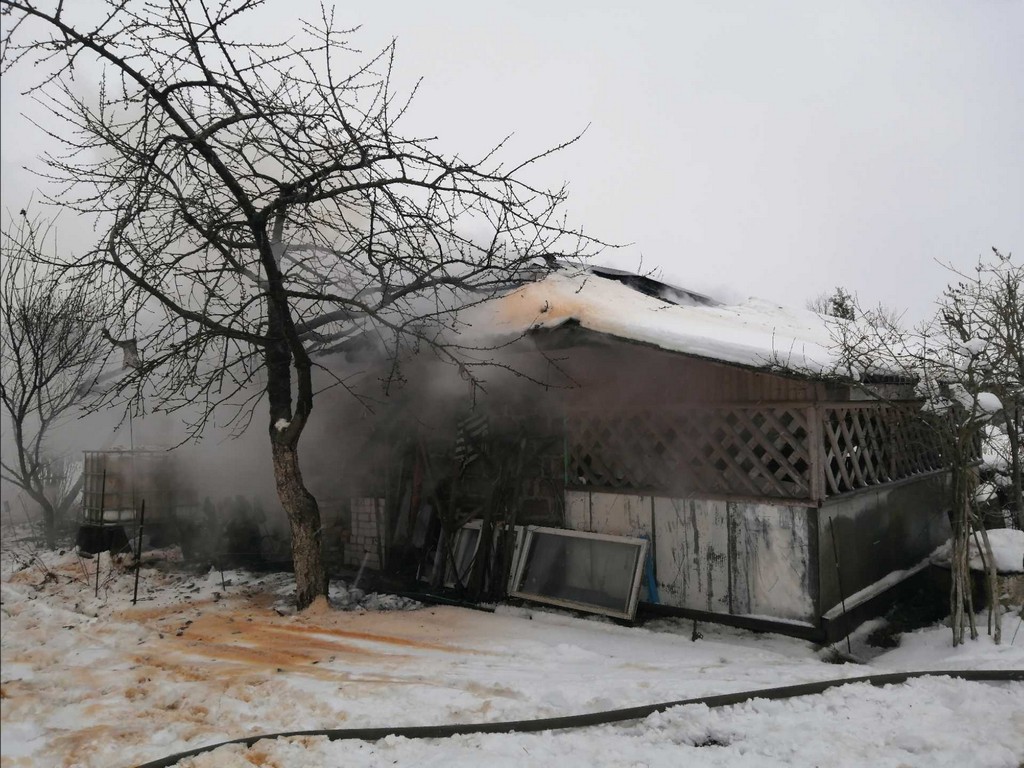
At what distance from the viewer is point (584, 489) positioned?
307 inches

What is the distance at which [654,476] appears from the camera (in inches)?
291

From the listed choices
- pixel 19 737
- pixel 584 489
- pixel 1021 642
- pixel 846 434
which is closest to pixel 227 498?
pixel 584 489

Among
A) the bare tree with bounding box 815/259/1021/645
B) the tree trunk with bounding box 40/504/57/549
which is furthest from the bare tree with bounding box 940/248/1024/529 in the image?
the tree trunk with bounding box 40/504/57/549

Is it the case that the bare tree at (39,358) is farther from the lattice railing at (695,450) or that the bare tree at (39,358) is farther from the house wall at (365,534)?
the lattice railing at (695,450)

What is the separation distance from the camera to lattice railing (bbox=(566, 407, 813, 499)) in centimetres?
662

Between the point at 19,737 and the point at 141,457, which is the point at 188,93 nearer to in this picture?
the point at 19,737

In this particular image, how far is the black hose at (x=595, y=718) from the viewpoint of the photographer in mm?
4188

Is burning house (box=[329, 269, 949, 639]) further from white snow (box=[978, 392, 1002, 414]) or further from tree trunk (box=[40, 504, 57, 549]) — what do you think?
tree trunk (box=[40, 504, 57, 549])

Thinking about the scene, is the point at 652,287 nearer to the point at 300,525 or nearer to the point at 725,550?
the point at 725,550

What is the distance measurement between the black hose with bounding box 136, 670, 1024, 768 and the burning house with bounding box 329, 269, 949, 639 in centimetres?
124

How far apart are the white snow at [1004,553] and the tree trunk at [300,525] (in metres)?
7.29

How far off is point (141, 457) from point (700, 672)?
1033 centimetres

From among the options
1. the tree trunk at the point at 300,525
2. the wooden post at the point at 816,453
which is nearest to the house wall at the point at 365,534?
the tree trunk at the point at 300,525

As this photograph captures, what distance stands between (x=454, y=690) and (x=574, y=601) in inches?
106
